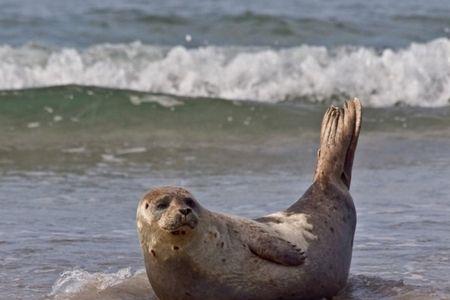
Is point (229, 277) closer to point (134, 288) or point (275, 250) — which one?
point (275, 250)

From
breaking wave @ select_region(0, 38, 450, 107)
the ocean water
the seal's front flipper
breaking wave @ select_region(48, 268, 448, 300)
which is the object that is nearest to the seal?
the seal's front flipper

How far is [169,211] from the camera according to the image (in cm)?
466

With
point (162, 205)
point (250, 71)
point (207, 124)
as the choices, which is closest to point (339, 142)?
point (162, 205)

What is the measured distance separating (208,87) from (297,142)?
3.27m

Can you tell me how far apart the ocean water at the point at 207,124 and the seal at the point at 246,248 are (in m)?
0.31

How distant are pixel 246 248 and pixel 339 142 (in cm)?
97

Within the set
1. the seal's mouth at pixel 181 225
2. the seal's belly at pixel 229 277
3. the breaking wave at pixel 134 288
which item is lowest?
the breaking wave at pixel 134 288

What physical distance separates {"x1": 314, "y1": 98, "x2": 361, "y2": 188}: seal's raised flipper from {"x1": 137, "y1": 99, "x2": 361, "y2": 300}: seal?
3.3 inches

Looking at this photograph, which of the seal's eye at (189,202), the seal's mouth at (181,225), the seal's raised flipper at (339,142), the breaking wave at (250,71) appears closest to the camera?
the seal's mouth at (181,225)

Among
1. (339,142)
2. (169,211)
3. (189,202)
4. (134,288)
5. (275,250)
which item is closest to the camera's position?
(169,211)

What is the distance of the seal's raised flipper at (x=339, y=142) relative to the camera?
5.73m

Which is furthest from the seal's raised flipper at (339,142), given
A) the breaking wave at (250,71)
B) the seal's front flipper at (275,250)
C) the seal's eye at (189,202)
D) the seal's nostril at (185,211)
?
the breaking wave at (250,71)

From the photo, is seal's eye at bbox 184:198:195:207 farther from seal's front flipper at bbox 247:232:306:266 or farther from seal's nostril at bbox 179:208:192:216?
seal's front flipper at bbox 247:232:306:266

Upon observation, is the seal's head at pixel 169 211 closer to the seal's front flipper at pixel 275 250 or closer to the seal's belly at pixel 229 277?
the seal's belly at pixel 229 277
